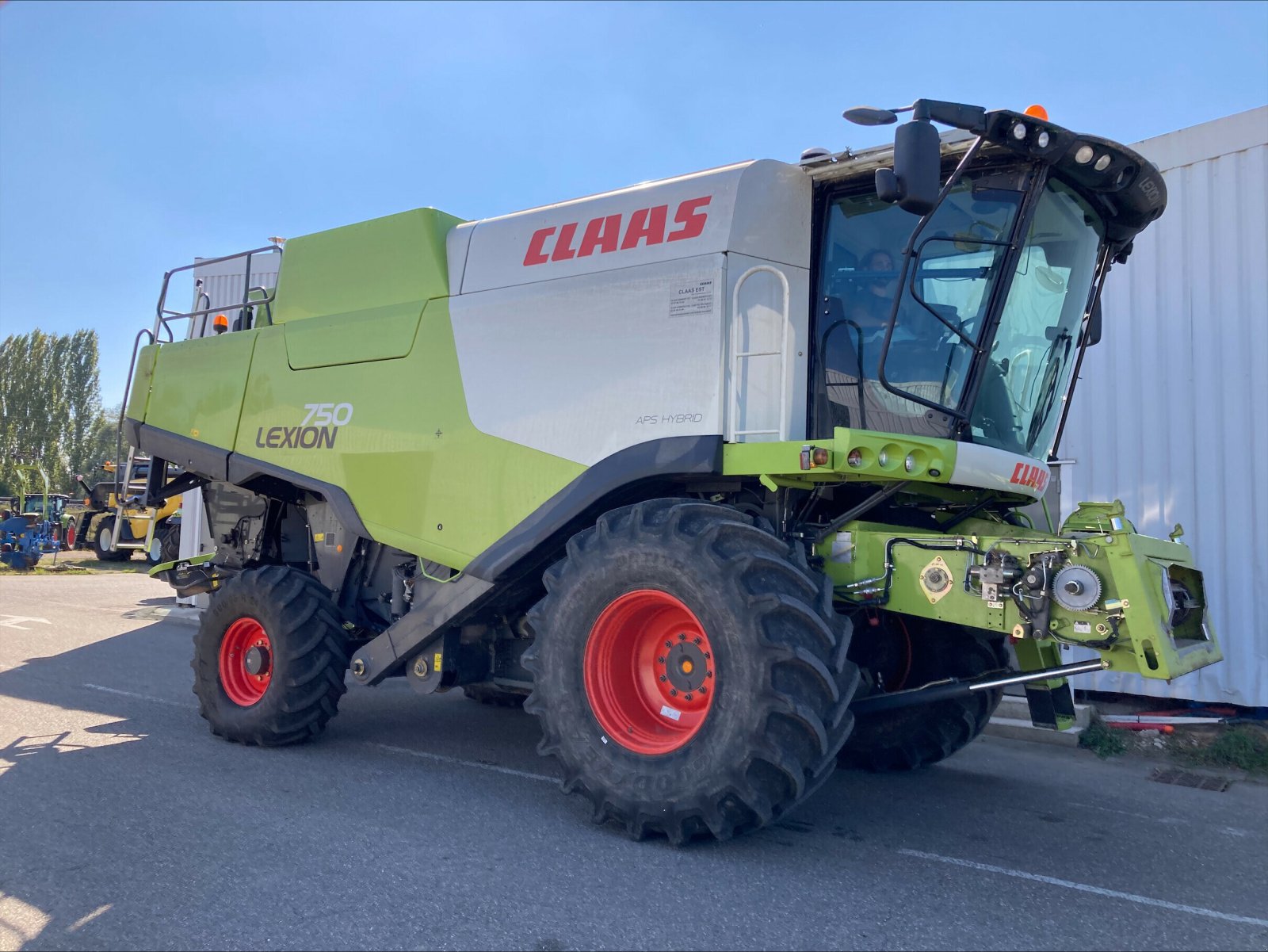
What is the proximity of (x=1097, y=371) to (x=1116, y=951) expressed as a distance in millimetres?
6080

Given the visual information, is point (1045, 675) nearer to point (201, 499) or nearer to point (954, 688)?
point (954, 688)

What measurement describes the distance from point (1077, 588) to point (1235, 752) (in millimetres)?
3906

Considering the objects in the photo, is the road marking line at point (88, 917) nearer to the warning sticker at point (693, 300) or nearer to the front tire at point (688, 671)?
the front tire at point (688, 671)

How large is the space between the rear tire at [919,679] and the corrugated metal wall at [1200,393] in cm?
295

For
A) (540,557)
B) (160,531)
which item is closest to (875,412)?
(540,557)

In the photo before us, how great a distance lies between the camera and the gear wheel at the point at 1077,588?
155 inches

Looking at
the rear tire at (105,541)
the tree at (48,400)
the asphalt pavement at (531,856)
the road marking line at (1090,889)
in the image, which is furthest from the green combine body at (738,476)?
the tree at (48,400)

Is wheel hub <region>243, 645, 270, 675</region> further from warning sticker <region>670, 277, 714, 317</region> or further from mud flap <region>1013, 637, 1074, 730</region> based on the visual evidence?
mud flap <region>1013, 637, 1074, 730</region>

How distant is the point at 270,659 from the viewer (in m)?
6.37

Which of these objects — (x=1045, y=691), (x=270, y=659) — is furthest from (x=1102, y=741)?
(x=270, y=659)

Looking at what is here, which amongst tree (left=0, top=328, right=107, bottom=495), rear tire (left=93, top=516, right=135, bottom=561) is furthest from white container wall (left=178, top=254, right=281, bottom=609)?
tree (left=0, top=328, right=107, bottom=495)

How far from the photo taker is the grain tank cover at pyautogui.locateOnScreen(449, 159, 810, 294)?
4715 millimetres

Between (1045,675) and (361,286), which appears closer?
(1045,675)

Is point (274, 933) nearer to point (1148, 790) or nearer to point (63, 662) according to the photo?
point (1148, 790)
